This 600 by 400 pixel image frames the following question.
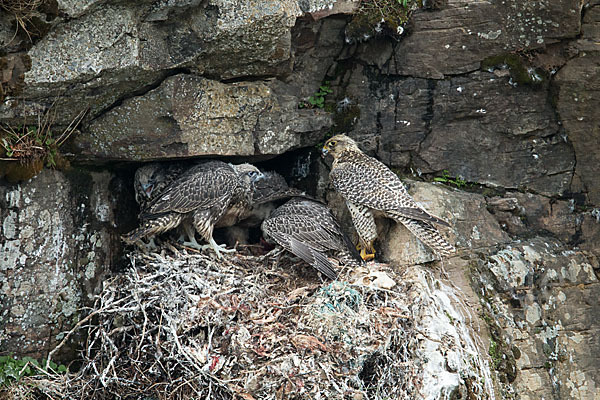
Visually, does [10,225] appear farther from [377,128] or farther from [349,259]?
[377,128]

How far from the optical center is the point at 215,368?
5371 millimetres

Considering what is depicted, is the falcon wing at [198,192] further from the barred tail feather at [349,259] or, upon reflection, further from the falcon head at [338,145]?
the barred tail feather at [349,259]

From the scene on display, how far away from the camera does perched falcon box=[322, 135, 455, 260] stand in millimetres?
6148

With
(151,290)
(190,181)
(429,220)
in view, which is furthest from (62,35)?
(429,220)

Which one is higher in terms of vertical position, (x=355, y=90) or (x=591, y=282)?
(x=355, y=90)

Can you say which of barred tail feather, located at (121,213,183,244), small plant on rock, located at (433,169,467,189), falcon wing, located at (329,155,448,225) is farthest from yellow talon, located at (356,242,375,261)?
barred tail feather, located at (121,213,183,244)

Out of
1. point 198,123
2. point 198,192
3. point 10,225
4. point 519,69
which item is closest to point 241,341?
point 198,192

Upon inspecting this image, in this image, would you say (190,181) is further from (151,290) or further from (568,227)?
(568,227)

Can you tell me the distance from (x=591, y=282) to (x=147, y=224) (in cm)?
416

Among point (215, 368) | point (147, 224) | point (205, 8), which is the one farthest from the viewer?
point (147, 224)

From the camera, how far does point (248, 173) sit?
6.71 metres

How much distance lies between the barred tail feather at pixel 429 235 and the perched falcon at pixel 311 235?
1.94 ft

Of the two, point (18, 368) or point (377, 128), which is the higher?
point (377, 128)

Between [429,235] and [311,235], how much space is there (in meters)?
1.08
